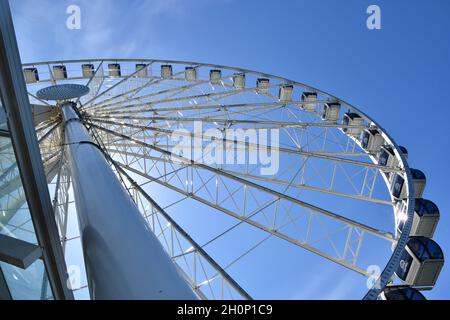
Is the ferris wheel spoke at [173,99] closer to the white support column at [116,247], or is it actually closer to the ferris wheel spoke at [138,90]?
the ferris wheel spoke at [138,90]

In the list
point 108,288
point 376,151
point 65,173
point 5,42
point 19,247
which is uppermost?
point 5,42

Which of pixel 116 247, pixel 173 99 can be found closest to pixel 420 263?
pixel 116 247

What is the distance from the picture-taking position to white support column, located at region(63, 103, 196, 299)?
4.91 meters

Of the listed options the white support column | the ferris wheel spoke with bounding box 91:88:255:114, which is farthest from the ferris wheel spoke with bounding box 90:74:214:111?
the white support column

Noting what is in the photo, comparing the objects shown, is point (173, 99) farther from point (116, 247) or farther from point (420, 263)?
point (116, 247)

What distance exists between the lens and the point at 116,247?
5.67 metres

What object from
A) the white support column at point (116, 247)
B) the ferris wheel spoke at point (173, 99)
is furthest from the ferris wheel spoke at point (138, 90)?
the white support column at point (116, 247)

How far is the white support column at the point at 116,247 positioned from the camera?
4914 millimetres

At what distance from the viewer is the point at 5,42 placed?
15.7 ft

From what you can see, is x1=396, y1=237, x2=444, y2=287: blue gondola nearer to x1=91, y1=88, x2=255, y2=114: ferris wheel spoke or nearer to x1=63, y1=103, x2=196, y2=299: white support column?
x1=63, y1=103, x2=196, y2=299: white support column

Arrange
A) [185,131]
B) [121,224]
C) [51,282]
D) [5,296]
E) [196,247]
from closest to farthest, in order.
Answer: [5,296], [121,224], [51,282], [196,247], [185,131]
